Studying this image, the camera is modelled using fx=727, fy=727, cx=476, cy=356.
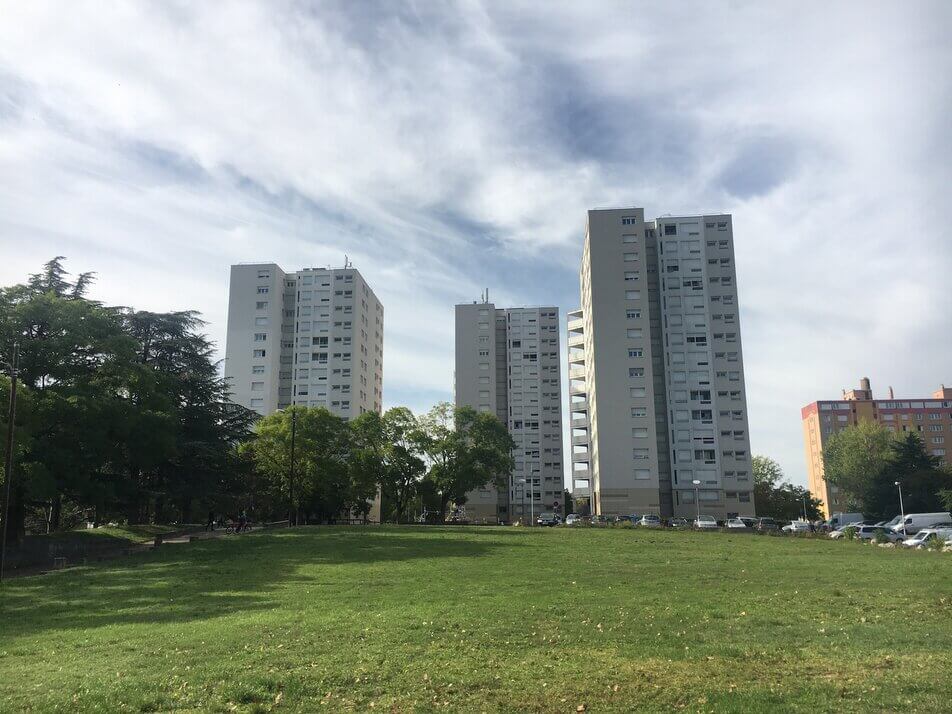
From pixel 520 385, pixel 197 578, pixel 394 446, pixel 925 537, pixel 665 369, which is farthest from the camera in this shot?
pixel 520 385

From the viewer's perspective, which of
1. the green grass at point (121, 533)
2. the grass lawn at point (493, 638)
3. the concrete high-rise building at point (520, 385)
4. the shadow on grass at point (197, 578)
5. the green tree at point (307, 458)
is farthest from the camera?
the concrete high-rise building at point (520, 385)

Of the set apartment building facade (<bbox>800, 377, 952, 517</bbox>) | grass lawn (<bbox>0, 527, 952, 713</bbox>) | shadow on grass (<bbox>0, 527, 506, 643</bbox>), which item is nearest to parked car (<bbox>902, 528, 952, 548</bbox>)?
grass lawn (<bbox>0, 527, 952, 713</bbox>)

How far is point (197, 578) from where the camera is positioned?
24031 millimetres

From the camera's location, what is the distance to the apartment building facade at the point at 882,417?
165m

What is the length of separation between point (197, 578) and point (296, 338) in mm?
93402

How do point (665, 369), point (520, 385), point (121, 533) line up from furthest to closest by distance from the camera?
point (520, 385) → point (665, 369) → point (121, 533)

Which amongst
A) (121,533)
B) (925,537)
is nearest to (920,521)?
(925,537)

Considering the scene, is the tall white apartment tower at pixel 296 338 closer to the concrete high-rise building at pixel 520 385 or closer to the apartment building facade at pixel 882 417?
the concrete high-rise building at pixel 520 385

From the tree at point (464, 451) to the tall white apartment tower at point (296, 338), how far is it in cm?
4278

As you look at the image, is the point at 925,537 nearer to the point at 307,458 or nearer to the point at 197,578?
the point at 197,578

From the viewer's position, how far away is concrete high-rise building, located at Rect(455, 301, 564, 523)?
130 metres

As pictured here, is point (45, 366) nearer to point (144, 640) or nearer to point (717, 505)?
point (144, 640)

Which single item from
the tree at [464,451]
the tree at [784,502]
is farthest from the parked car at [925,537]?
the tree at [784,502]

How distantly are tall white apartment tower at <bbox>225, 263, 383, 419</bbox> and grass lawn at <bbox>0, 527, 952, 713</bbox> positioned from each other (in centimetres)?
8783
